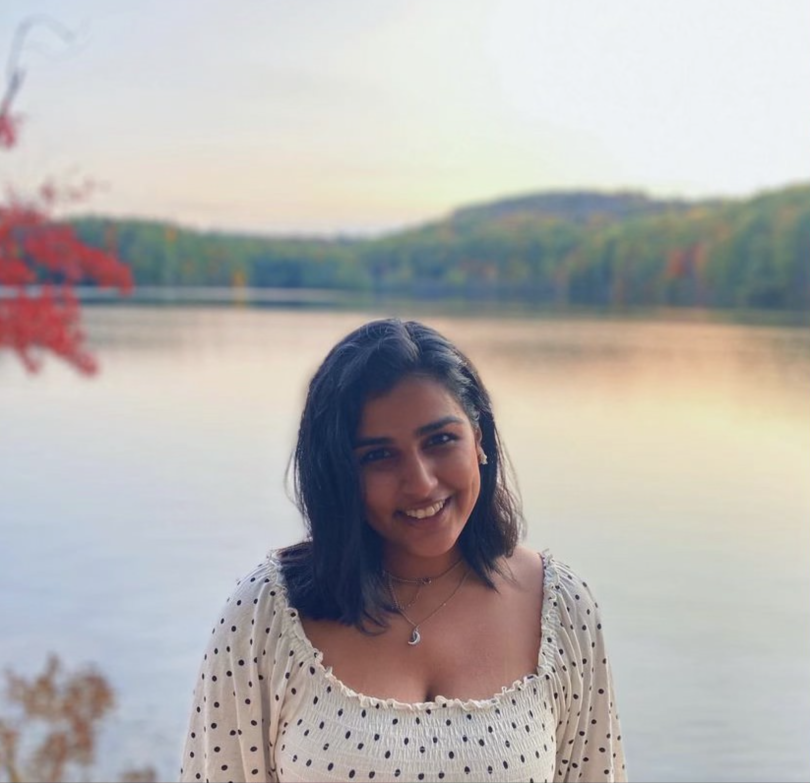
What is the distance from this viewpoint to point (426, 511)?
1.39 metres

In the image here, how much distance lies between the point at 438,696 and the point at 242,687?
0.88 feet

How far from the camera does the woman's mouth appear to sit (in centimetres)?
139

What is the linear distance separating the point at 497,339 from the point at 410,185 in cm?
254

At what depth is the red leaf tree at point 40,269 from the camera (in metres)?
5.75

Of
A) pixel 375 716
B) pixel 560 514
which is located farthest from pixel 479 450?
pixel 560 514

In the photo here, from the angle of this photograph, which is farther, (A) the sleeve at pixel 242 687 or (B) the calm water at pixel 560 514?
(B) the calm water at pixel 560 514

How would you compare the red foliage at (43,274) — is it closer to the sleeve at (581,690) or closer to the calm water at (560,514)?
the calm water at (560,514)

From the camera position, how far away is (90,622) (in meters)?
4.75

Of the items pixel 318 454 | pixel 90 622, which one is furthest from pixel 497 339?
pixel 318 454

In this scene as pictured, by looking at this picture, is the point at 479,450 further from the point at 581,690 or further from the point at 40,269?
the point at 40,269

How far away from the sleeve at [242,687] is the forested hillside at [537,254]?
9727 millimetres

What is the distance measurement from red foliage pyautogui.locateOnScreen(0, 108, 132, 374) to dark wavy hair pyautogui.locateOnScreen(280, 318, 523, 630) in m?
4.75

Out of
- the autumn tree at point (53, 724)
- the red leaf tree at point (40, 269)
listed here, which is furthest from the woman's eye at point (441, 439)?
the red leaf tree at point (40, 269)

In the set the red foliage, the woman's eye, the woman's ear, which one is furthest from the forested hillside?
the woman's eye
